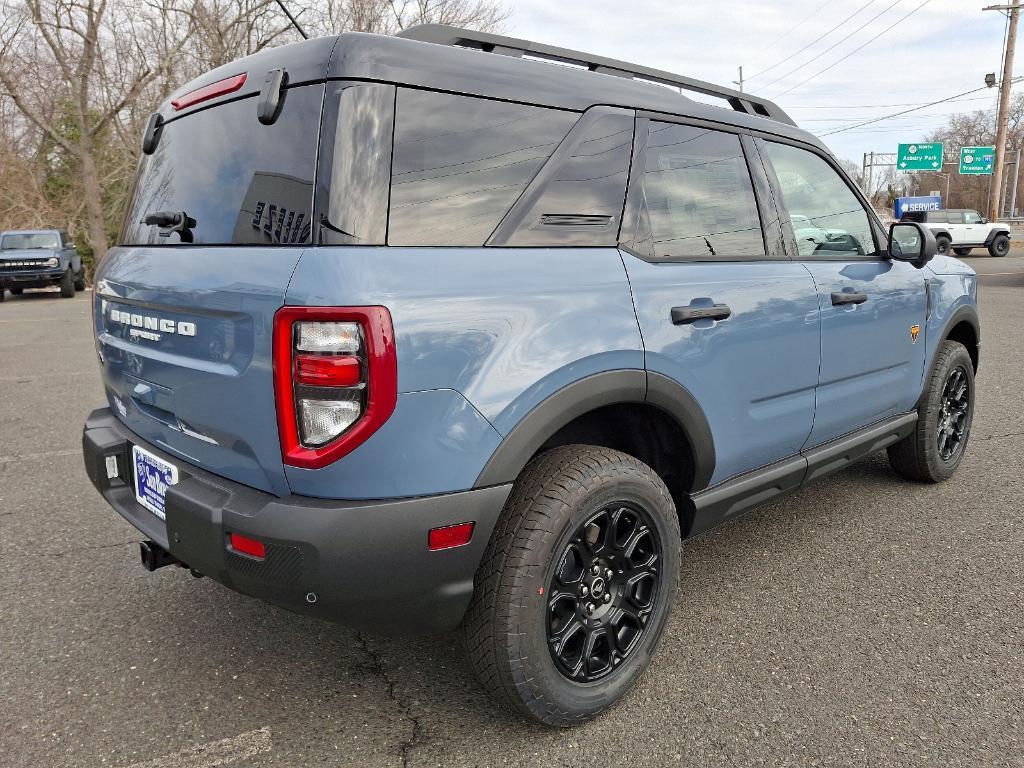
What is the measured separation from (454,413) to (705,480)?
1.10m

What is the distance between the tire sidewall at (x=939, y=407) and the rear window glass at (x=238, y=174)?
3307 millimetres

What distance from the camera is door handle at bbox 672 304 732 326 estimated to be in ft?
7.47

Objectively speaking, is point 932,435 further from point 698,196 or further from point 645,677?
point 645,677

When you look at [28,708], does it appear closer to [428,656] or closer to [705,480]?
[428,656]

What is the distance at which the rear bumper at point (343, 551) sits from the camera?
1.71m

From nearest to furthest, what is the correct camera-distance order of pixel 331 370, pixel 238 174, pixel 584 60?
pixel 331 370
pixel 238 174
pixel 584 60

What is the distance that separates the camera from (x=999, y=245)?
1131 inches

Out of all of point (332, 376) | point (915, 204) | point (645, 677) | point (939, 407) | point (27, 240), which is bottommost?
point (645, 677)

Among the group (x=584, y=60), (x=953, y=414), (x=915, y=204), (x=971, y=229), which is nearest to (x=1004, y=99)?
(x=971, y=229)

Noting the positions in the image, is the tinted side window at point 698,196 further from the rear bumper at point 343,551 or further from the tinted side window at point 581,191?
the rear bumper at point 343,551

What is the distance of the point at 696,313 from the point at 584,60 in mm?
934

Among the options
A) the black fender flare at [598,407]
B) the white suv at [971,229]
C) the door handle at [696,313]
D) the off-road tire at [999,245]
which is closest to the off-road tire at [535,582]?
the black fender flare at [598,407]

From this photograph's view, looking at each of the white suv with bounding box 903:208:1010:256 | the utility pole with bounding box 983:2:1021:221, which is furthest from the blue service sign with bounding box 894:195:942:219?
the white suv with bounding box 903:208:1010:256

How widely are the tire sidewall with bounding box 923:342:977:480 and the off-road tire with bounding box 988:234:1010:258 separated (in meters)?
29.8
